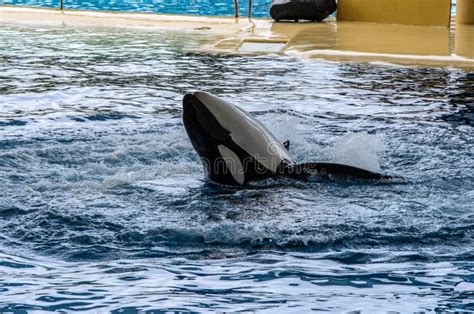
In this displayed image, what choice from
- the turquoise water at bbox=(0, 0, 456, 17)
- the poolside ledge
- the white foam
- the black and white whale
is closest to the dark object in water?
the poolside ledge

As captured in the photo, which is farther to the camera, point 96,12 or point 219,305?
point 96,12

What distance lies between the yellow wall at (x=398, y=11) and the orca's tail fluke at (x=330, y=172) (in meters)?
12.4

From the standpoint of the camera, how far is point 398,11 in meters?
18.5

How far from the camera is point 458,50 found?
1411 cm

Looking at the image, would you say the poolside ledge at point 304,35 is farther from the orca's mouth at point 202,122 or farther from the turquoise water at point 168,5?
the orca's mouth at point 202,122

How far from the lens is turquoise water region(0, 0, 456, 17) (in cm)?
2508

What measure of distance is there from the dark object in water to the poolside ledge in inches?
9.9

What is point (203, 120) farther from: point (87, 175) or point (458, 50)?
point (458, 50)

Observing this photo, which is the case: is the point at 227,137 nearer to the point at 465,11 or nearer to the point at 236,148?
the point at 236,148

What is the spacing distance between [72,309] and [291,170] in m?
A: 2.28

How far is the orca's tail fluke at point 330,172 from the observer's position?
237 inches

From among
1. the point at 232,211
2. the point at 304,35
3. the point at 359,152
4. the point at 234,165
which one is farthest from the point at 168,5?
the point at 232,211

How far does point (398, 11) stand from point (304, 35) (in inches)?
119

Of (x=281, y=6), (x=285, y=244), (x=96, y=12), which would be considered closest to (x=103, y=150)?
(x=285, y=244)
